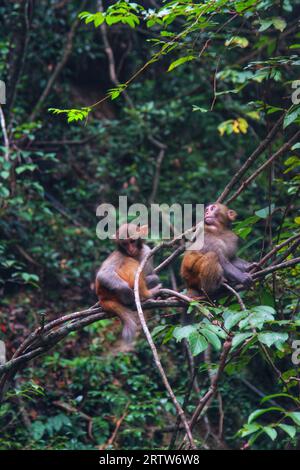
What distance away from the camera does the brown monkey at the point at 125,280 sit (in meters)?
5.61

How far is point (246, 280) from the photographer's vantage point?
5168 millimetres

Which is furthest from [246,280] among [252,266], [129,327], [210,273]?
[129,327]

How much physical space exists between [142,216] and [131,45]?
473 cm

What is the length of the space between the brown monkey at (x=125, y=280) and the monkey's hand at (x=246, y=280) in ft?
2.37

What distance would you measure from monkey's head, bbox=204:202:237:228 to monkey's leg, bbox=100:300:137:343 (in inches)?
44.2

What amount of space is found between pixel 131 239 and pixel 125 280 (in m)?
0.37

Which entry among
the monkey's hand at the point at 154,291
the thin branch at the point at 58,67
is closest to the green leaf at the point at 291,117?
the monkey's hand at the point at 154,291

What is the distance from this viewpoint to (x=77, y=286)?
32.0 feet

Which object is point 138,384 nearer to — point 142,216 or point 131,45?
point 142,216

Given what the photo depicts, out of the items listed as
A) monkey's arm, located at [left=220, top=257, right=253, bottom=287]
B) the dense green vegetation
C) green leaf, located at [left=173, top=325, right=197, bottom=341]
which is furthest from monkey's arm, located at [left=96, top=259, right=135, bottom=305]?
green leaf, located at [left=173, top=325, right=197, bottom=341]

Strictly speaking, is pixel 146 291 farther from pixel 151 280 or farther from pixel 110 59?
pixel 110 59

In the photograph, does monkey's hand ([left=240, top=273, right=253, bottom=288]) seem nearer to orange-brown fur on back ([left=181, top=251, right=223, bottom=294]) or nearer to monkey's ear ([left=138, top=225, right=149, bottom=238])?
orange-brown fur on back ([left=181, top=251, right=223, bottom=294])

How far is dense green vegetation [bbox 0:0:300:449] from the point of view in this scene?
729cm
